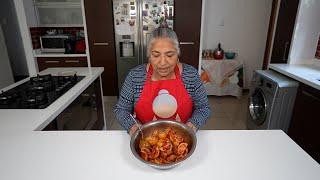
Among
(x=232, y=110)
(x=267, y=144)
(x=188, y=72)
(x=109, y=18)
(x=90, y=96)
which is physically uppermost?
(x=109, y=18)

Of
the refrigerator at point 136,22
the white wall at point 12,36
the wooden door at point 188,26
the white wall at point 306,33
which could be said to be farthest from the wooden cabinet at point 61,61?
the white wall at point 306,33

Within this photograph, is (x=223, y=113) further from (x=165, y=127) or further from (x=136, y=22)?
(x=165, y=127)

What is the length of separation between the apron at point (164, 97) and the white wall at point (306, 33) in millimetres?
1854

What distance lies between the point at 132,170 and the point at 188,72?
0.67 metres

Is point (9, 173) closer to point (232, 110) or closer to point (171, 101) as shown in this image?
point (171, 101)

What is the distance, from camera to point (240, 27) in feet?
12.0

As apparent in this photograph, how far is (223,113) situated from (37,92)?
2.43 meters

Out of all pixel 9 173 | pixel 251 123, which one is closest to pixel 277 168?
pixel 9 173

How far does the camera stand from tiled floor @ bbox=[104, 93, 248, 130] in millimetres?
2859

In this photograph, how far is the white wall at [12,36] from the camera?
4094 mm

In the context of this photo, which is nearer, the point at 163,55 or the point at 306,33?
the point at 163,55

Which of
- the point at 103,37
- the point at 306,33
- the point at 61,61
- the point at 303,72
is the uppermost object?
the point at 306,33

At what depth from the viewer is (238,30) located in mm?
3680

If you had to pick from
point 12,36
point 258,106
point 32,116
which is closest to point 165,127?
point 32,116
